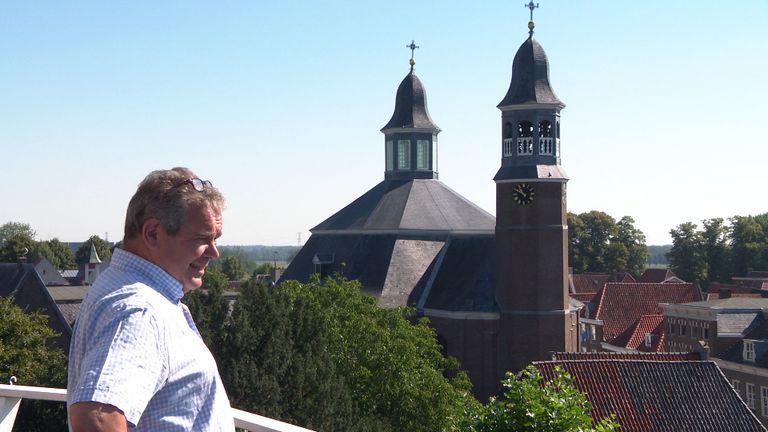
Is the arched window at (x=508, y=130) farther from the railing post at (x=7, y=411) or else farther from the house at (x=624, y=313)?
the railing post at (x=7, y=411)

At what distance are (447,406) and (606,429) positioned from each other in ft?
57.8

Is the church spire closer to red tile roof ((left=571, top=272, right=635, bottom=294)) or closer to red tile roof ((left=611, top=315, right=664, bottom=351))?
red tile roof ((left=611, top=315, right=664, bottom=351))

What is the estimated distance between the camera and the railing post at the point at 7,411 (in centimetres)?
561

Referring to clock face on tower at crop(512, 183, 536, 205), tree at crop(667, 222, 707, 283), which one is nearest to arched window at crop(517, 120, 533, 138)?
clock face on tower at crop(512, 183, 536, 205)

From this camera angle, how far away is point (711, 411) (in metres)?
25.0

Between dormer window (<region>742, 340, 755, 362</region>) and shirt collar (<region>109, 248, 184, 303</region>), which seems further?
dormer window (<region>742, 340, 755, 362</region>)

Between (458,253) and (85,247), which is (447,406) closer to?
(458,253)

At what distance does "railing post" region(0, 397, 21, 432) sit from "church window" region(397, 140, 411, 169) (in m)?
44.9

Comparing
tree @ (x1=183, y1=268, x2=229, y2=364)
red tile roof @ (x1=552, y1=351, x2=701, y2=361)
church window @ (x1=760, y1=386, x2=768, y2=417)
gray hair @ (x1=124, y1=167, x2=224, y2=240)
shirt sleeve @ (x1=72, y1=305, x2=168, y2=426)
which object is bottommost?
church window @ (x1=760, y1=386, x2=768, y2=417)

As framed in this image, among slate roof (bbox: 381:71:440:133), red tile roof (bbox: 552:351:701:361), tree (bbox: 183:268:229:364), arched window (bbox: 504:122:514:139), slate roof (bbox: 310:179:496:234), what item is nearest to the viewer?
tree (bbox: 183:268:229:364)

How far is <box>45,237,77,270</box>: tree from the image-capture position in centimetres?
11359

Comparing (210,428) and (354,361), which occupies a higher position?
(210,428)

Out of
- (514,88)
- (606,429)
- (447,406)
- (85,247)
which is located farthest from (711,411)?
(85,247)

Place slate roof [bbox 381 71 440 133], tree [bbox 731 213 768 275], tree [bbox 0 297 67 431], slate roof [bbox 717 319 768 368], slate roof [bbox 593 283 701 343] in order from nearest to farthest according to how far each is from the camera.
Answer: tree [bbox 0 297 67 431] → slate roof [bbox 717 319 768 368] → slate roof [bbox 381 71 440 133] → slate roof [bbox 593 283 701 343] → tree [bbox 731 213 768 275]
